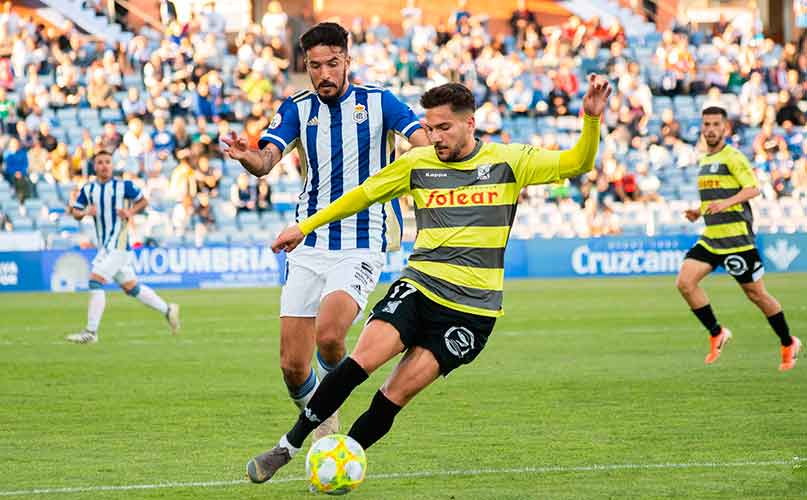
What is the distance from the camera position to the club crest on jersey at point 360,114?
26.7 ft

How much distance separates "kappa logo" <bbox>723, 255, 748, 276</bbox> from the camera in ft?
42.7

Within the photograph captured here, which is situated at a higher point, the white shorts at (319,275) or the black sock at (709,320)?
the white shorts at (319,275)

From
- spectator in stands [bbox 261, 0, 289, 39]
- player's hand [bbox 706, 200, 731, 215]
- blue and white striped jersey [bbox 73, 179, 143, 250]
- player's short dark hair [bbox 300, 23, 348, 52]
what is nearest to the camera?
player's short dark hair [bbox 300, 23, 348, 52]

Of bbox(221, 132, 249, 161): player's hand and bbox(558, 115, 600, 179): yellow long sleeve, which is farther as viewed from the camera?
bbox(221, 132, 249, 161): player's hand

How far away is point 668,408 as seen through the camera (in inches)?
391

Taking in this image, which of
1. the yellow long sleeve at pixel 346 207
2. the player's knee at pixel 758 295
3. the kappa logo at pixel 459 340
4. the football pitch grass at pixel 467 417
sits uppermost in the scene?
the yellow long sleeve at pixel 346 207

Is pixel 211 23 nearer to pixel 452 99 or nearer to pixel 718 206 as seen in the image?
pixel 718 206

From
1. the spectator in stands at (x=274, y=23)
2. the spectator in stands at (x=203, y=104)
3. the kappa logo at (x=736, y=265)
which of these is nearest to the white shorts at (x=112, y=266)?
the kappa logo at (x=736, y=265)

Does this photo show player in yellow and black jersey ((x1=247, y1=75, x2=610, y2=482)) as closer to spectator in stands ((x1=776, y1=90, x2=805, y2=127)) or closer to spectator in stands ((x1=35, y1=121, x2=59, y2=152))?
spectator in stands ((x1=35, y1=121, x2=59, y2=152))

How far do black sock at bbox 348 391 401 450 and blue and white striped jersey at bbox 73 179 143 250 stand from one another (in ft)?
35.0

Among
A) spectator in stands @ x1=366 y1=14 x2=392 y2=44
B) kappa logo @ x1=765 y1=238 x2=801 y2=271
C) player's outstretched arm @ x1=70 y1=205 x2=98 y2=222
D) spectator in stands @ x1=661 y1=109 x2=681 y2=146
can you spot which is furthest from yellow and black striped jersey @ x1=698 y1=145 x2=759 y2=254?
spectator in stands @ x1=366 y1=14 x2=392 y2=44

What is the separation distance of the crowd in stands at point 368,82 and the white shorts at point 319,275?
63.5ft

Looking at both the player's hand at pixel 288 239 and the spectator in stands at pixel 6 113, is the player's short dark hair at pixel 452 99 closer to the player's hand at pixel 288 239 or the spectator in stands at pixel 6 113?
the player's hand at pixel 288 239

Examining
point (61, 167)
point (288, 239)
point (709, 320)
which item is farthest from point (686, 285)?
point (61, 167)
